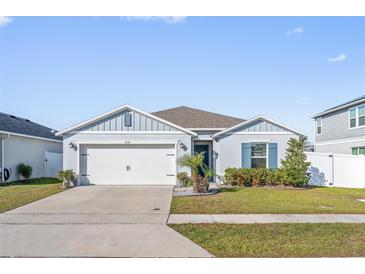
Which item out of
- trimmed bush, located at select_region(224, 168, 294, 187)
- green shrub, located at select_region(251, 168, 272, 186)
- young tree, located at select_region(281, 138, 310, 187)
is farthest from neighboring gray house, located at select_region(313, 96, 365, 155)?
green shrub, located at select_region(251, 168, 272, 186)

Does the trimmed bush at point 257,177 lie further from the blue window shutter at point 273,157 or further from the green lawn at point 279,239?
the green lawn at point 279,239

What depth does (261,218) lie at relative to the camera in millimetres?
8344

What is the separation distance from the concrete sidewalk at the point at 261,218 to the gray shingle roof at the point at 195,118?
11275 mm

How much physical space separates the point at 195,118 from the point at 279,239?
15689 millimetres

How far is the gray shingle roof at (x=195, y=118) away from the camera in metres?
20.1

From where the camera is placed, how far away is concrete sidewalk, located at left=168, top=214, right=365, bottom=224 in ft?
26.1

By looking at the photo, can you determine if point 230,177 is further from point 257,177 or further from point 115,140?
point 115,140

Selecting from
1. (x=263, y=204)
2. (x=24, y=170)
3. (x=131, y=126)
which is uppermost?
(x=131, y=126)

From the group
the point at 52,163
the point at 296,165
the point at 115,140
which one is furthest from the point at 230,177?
the point at 52,163

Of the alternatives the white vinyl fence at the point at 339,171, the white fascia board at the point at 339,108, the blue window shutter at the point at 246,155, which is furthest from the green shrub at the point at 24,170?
the white fascia board at the point at 339,108

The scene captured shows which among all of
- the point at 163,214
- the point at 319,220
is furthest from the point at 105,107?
the point at 319,220

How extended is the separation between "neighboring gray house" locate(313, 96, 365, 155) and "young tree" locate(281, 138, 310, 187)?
4.96 m

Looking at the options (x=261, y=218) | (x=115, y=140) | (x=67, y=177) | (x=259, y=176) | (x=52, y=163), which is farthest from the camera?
(x=52, y=163)
